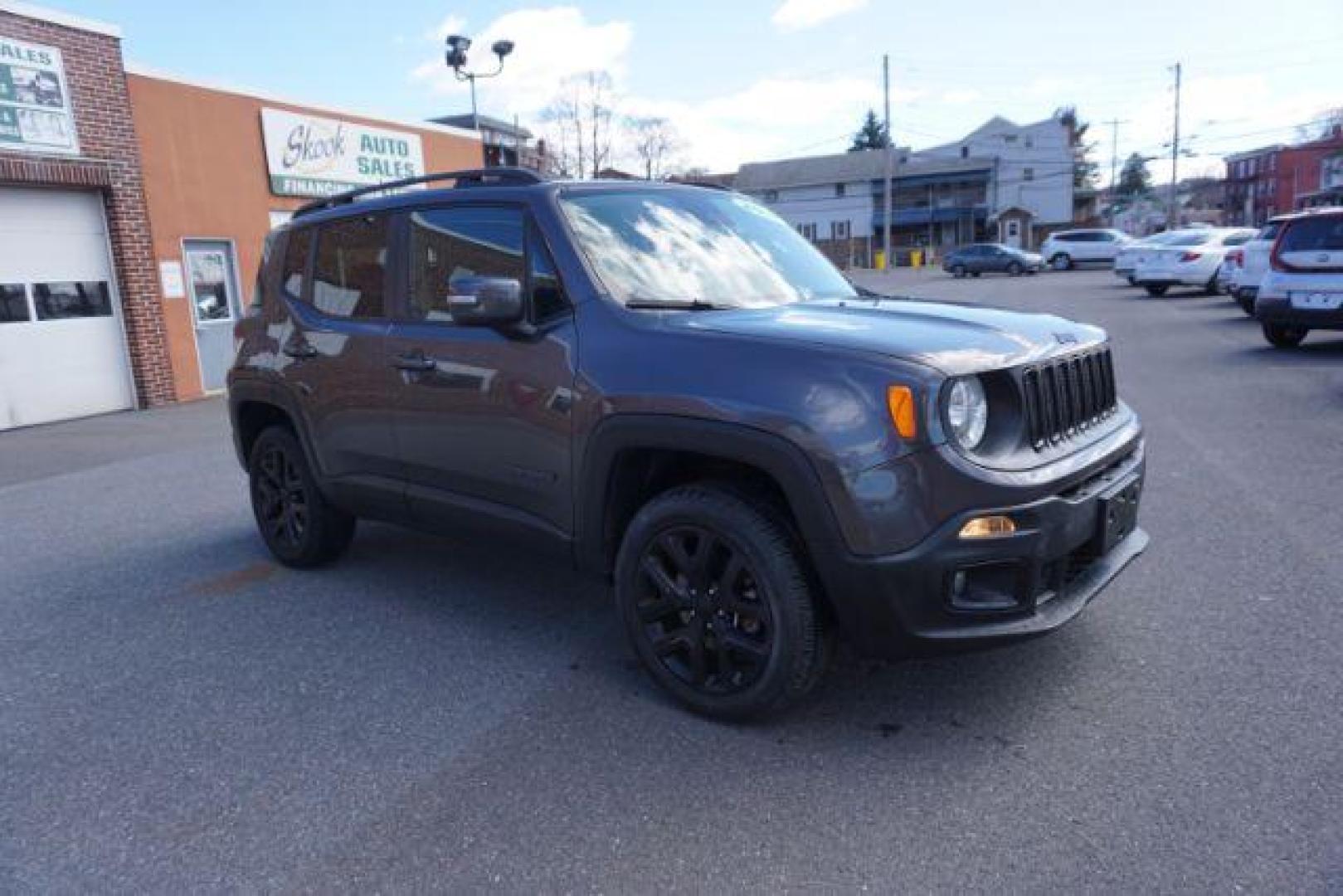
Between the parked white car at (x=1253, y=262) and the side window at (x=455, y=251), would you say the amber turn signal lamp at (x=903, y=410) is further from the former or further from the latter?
the parked white car at (x=1253, y=262)

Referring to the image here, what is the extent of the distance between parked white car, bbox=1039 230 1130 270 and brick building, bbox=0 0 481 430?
33.8 meters

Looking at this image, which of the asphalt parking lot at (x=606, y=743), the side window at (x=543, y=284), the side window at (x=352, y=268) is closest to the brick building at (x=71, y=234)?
the asphalt parking lot at (x=606, y=743)

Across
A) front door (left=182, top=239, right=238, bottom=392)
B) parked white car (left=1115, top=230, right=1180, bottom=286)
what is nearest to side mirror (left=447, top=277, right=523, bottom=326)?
front door (left=182, top=239, right=238, bottom=392)

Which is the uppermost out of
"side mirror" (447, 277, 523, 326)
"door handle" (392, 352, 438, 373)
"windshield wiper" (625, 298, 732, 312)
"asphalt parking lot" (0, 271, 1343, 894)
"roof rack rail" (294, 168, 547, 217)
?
"roof rack rail" (294, 168, 547, 217)

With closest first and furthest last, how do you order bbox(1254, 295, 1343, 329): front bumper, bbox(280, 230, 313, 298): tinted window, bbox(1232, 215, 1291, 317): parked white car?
bbox(280, 230, 313, 298): tinted window → bbox(1254, 295, 1343, 329): front bumper → bbox(1232, 215, 1291, 317): parked white car

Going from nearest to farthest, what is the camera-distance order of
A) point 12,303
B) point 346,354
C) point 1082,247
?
point 346,354 → point 12,303 → point 1082,247

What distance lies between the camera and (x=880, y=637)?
289 centimetres

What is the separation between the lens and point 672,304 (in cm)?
345

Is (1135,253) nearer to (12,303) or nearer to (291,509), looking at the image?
(12,303)

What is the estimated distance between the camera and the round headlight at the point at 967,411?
2.81 metres

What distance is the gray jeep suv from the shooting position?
2.79 m

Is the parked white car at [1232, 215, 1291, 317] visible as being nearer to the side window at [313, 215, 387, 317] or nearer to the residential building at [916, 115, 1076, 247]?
the side window at [313, 215, 387, 317]

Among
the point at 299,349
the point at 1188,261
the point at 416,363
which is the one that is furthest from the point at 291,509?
the point at 1188,261

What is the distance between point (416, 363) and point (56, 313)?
10370 millimetres
